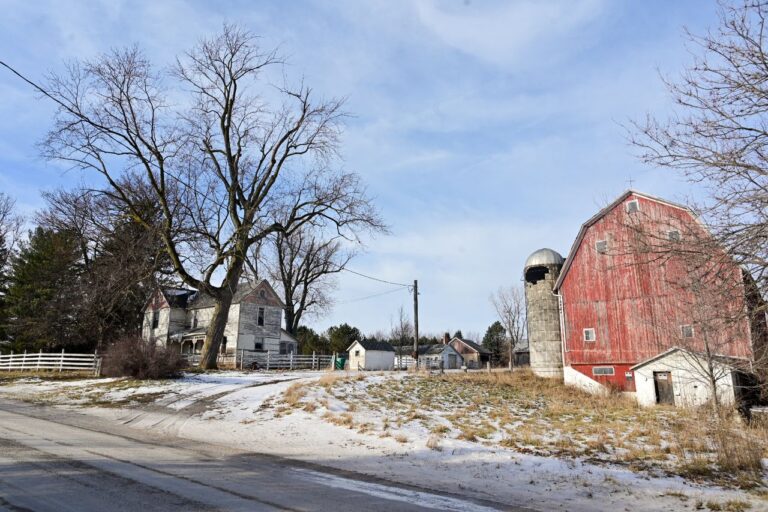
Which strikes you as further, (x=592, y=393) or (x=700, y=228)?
(x=592, y=393)

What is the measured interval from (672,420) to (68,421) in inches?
723

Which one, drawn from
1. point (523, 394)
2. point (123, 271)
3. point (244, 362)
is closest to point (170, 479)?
point (123, 271)

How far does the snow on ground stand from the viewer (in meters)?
7.19

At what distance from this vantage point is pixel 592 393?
87.1 feet

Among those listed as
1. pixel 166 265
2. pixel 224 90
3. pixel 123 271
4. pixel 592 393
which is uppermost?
pixel 224 90

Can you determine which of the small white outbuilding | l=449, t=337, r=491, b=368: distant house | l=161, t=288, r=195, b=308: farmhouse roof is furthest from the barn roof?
l=449, t=337, r=491, b=368: distant house

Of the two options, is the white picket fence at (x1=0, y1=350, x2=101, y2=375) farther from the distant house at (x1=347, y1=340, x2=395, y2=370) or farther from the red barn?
the red barn

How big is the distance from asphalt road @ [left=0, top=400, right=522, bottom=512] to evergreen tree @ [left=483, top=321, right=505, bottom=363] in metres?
71.9

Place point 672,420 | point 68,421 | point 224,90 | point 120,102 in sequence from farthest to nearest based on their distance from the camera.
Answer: point 224,90 → point 120,102 → point 672,420 → point 68,421

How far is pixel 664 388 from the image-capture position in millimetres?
23438

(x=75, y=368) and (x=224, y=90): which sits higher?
(x=224, y=90)

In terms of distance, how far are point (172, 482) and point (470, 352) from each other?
7129 cm

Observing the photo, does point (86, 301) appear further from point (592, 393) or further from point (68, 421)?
point (592, 393)

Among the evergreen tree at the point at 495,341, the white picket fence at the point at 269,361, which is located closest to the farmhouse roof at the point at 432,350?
the evergreen tree at the point at 495,341
